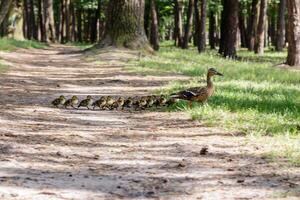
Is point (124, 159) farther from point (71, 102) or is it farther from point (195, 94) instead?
point (71, 102)

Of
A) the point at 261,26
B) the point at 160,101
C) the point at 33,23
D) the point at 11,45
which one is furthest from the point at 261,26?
the point at 33,23

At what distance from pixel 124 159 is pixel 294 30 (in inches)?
649

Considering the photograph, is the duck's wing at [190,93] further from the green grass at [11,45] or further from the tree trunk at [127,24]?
the green grass at [11,45]

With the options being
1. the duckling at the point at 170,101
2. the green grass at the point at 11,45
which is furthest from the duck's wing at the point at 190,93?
the green grass at the point at 11,45

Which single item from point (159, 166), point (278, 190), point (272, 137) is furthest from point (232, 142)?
point (278, 190)

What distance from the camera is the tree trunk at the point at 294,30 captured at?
22266mm

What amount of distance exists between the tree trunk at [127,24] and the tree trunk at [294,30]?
5.67 meters

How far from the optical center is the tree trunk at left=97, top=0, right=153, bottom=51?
24391mm

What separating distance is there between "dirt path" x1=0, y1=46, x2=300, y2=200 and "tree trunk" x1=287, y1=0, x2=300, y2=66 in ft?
41.8

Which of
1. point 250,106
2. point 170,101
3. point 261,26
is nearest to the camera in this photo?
point 250,106

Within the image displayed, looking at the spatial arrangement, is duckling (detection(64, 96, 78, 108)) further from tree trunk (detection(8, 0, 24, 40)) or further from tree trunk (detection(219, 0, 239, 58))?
tree trunk (detection(8, 0, 24, 40))

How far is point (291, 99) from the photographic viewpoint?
12.1 meters

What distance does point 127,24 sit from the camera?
2448 cm

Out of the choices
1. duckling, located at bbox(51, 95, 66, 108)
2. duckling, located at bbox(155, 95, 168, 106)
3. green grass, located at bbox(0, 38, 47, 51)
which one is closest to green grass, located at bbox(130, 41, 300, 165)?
duckling, located at bbox(155, 95, 168, 106)
